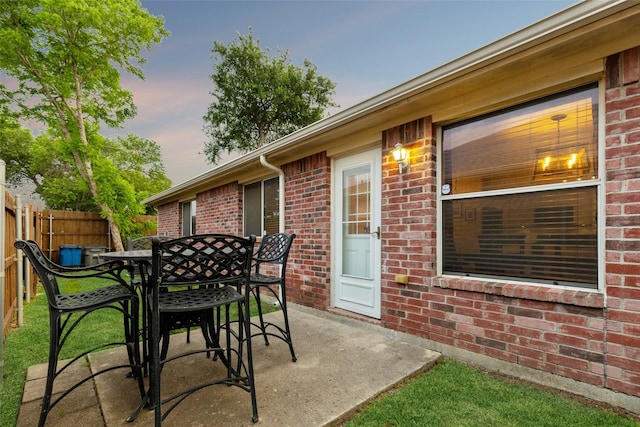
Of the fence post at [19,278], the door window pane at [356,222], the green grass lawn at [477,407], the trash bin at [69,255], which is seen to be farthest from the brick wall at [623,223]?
the trash bin at [69,255]

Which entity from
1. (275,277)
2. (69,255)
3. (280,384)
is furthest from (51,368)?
(69,255)

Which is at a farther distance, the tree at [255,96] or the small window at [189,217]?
the tree at [255,96]

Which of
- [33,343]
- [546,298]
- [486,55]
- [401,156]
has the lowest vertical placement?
[33,343]

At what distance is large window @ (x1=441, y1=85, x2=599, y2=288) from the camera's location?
210cm

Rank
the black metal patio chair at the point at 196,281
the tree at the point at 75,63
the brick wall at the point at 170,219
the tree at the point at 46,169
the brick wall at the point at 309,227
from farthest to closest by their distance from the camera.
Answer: the tree at the point at 46,169, the brick wall at the point at 170,219, the tree at the point at 75,63, the brick wall at the point at 309,227, the black metal patio chair at the point at 196,281

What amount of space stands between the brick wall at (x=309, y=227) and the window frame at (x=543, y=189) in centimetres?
151

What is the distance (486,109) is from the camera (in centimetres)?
256

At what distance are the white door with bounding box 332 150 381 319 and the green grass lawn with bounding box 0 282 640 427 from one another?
1159 mm

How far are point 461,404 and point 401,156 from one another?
6.79 feet

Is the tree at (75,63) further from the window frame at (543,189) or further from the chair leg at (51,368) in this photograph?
the window frame at (543,189)

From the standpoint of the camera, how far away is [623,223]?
189 cm

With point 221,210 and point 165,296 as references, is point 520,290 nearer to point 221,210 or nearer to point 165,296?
point 165,296

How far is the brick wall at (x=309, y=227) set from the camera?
3980 mm

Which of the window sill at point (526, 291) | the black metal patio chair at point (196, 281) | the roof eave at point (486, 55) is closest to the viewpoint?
the black metal patio chair at point (196, 281)
